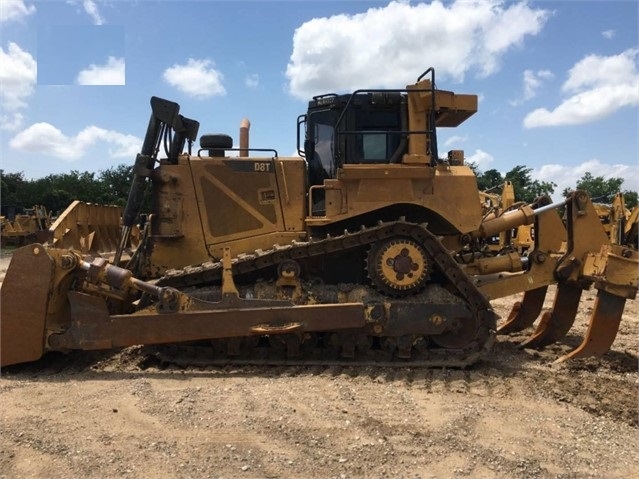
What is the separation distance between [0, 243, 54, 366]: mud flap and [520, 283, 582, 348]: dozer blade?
5.98m

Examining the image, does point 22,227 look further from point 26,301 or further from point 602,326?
point 602,326

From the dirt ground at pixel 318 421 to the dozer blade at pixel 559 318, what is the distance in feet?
3.09

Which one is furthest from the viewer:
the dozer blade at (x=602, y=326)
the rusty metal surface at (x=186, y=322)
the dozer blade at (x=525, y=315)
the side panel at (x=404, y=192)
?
the dozer blade at (x=525, y=315)

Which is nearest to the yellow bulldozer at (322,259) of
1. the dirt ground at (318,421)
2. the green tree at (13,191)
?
the dirt ground at (318,421)

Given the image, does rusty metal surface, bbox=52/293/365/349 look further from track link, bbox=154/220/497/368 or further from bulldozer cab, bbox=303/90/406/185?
bulldozer cab, bbox=303/90/406/185

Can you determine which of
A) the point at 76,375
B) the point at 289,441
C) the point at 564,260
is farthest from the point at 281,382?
the point at 564,260

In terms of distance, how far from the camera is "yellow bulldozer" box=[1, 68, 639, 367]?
19.4ft

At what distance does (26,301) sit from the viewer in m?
5.91

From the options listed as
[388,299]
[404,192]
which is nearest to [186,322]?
[388,299]

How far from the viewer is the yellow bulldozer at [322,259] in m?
5.92

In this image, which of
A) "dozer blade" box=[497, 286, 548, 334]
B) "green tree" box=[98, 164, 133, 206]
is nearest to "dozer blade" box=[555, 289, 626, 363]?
"dozer blade" box=[497, 286, 548, 334]

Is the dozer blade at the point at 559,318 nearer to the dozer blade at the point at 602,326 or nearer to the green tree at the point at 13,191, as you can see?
the dozer blade at the point at 602,326

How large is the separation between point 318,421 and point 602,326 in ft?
12.9

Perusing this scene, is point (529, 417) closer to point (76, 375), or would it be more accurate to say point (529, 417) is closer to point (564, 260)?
point (564, 260)
